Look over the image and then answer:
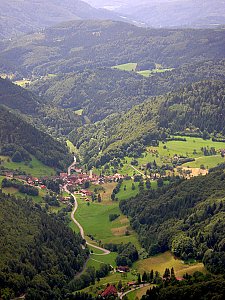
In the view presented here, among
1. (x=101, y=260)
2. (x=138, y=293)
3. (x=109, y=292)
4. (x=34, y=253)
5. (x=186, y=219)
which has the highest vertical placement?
(x=186, y=219)

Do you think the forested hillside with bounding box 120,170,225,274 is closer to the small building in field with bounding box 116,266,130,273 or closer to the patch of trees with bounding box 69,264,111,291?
the small building in field with bounding box 116,266,130,273

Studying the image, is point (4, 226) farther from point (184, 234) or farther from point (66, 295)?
point (184, 234)

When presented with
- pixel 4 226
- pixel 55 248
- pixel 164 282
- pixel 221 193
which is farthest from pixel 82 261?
pixel 221 193

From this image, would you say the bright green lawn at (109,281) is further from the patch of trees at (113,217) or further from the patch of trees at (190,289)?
the patch of trees at (113,217)

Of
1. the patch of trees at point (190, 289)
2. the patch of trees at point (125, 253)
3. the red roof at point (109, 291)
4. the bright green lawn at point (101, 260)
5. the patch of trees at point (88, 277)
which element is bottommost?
the bright green lawn at point (101, 260)

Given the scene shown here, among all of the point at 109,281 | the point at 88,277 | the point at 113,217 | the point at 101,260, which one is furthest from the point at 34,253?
the point at 113,217

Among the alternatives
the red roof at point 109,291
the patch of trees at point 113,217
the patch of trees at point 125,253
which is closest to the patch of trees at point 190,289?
the red roof at point 109,291

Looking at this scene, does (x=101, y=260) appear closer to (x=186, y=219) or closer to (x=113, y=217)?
(x=186, y=219)
